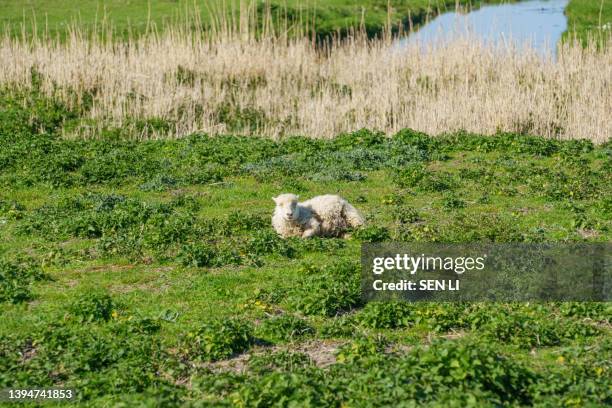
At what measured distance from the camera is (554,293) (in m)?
10.7

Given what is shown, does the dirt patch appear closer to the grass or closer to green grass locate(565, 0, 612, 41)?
the grass

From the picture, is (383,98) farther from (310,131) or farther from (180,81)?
(180,81)

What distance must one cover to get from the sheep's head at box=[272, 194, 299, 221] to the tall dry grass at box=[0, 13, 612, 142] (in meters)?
10.0

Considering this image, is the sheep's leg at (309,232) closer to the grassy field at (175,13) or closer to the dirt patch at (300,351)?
the dirt patch at (300,351)

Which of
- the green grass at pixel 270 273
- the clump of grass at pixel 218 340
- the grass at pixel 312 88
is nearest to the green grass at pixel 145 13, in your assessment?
the grass at pixel 312 88

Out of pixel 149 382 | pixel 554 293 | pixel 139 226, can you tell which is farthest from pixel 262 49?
pixel 149 382

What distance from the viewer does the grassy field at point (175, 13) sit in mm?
36219

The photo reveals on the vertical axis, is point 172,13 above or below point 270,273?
above

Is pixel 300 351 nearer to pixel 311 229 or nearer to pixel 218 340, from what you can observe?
pixel 218 340

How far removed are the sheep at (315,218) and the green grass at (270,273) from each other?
1.09 ft

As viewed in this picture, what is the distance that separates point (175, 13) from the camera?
39844mm

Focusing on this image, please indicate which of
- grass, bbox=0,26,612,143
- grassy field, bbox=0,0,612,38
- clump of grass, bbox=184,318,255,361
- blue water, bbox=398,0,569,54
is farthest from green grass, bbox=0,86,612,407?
grassy field, bbox=0,0,612,38

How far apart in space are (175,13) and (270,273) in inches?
1192

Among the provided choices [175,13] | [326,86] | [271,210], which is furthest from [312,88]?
[175,13]
